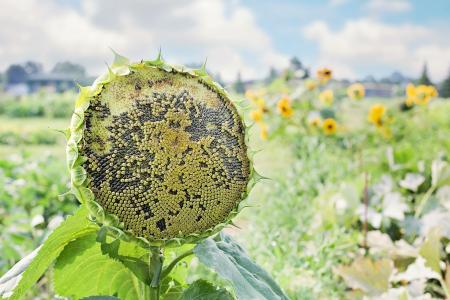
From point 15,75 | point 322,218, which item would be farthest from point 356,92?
point 15,75

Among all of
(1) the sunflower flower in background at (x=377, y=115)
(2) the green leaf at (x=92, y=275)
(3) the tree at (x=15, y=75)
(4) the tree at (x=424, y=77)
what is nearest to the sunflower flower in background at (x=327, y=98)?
(1) the sunflower flower in background at (x=377, y=115)

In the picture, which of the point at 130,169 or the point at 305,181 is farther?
the point at 305,181

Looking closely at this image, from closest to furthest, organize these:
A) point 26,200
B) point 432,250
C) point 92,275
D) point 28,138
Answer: point 92,275
point 432,250
point 26,200
point 28,138

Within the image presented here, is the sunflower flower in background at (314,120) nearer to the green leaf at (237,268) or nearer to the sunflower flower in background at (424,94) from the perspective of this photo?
the sunflower flower in background at (424,94)

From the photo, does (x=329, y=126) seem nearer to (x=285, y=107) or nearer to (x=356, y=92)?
(x=285, y=107)

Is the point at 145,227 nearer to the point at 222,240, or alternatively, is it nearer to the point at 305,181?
the point at 222,240

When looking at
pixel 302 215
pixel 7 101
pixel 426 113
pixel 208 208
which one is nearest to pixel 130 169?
pixel 208 208
